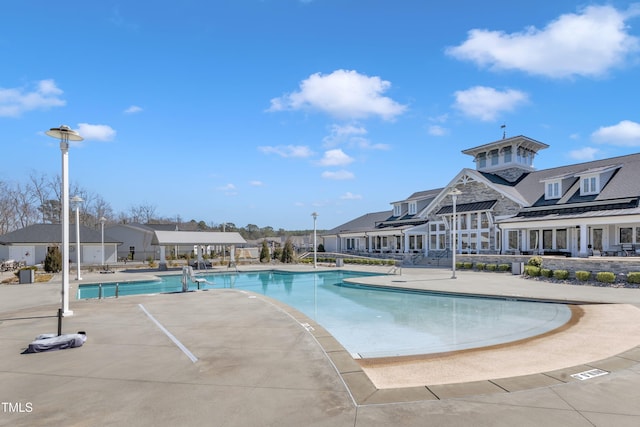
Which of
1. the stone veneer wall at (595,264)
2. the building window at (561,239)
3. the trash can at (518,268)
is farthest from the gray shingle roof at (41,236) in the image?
the building window at (561,239)

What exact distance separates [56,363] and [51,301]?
9.63 metres

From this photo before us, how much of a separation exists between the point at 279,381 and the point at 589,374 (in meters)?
4.73

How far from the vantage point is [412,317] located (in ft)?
42.4

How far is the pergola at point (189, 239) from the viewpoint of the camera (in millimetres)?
32219

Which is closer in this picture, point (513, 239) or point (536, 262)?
point (536, 262)

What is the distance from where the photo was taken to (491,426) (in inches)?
153

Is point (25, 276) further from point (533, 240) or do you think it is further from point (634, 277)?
point (533, 240)

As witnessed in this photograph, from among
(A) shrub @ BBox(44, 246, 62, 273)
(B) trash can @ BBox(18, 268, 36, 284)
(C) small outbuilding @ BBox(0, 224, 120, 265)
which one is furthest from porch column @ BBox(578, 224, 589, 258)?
(C) small outbuilding @ BBox(0, 224, 120, 265)

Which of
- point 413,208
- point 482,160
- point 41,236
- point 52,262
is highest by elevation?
point 482,160

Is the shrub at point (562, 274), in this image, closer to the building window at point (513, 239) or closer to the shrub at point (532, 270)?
the shrub at point (532, 270)


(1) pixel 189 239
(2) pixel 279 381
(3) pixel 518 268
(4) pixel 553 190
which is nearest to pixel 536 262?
(3) pixel 518 268

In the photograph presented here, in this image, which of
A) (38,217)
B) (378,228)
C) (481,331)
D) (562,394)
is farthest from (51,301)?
(38,217)

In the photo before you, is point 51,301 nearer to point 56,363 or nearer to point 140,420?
point 56,363

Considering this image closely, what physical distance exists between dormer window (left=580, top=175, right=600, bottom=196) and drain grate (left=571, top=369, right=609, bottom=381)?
25784mm
